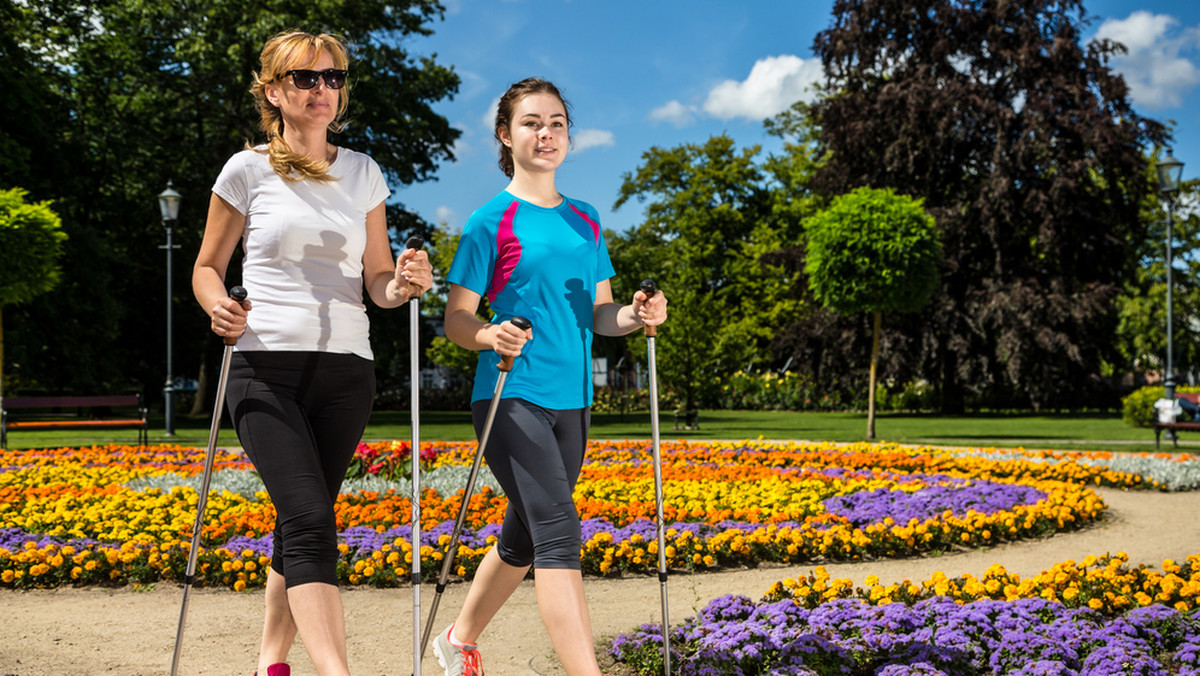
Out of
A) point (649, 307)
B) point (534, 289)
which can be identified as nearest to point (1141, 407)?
point (649, 307)

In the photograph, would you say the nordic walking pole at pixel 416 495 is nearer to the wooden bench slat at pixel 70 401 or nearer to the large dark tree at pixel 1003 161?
the wooden bench slat at pixel 70 401

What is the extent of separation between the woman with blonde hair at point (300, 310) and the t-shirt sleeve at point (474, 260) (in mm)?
187

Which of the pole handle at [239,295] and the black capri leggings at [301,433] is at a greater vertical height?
the pole handle at [239,295]

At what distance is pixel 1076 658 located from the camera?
3805mm

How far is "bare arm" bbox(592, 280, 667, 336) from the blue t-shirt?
0.43 ft

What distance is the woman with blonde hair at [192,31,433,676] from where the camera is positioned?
8.66ft

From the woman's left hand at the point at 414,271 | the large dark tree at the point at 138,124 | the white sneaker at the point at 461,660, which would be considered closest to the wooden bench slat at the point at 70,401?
the large dark tree at the point at 138,124

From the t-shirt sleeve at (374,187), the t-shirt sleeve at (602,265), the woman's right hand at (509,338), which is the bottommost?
the woman's right hand at (509,338)

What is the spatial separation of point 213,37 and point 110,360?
9.12m

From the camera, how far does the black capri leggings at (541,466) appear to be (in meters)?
2.82

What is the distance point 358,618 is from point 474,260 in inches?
103

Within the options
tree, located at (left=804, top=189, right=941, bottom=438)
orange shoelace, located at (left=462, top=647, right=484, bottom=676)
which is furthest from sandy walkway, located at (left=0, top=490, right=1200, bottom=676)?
tree, located at (left=804, top=189, right=941, bottom=438)

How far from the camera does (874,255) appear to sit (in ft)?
56.3

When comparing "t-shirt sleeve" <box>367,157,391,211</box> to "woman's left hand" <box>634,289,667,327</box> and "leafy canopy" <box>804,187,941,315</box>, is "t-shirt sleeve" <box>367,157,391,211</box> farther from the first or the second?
"leafy canopy" <box>804,187,941,315</box>
